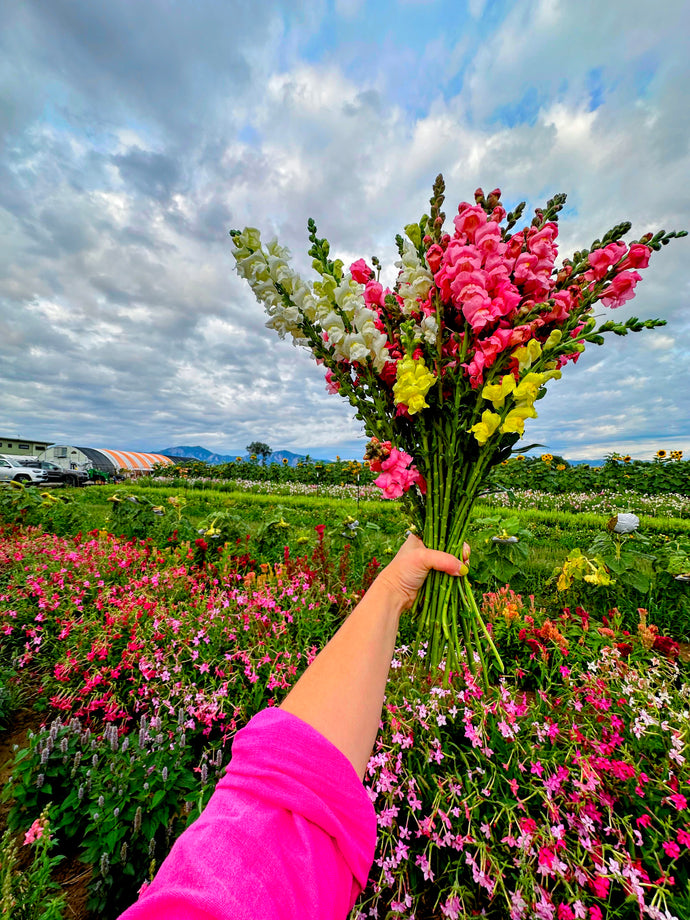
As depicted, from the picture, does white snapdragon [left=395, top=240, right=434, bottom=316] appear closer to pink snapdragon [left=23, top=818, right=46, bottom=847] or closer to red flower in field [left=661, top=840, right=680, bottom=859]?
red flower in field [left=661, top=840, right=680, bottom=859]

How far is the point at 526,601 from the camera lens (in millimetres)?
3254

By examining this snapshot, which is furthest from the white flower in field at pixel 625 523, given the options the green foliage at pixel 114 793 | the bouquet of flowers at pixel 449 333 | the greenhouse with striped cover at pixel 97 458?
the greenhouse with striped cover at pixel 97 458

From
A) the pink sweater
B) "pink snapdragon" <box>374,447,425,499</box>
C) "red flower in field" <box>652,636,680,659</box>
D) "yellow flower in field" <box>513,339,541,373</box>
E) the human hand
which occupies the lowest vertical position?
"red flower in field" <box>652,636,680,659</box>

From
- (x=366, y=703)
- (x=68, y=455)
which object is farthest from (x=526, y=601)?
(x=68, y=455)

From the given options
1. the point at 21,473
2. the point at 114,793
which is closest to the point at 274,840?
the point at 114,793

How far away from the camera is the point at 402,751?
1662 millimetres

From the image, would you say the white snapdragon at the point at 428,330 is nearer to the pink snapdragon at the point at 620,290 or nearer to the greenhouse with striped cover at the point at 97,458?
the pink snapdragon at the point at 620,290

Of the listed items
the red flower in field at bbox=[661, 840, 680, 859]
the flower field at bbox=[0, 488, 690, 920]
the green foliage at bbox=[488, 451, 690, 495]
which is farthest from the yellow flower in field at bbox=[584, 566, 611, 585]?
the green foliage at bbox=[488, 451, 690, 495]

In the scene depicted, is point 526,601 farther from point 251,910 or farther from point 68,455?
point 68,455

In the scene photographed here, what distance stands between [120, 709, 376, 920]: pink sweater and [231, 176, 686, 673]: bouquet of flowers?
25.6 inches

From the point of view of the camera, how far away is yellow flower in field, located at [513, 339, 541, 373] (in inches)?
39.4

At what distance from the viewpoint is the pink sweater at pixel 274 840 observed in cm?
53

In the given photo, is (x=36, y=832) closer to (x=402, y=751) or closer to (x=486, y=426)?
(x=402, y=751)

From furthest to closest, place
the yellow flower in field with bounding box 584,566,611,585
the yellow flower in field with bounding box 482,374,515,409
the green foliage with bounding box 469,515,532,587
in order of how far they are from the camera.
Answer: the green foliage with bounding box 469,515,532,587 < the yellow flower in field with bounding box 584,566,611,585 < the yellow flower in field with bounding box 482,374,515,409
